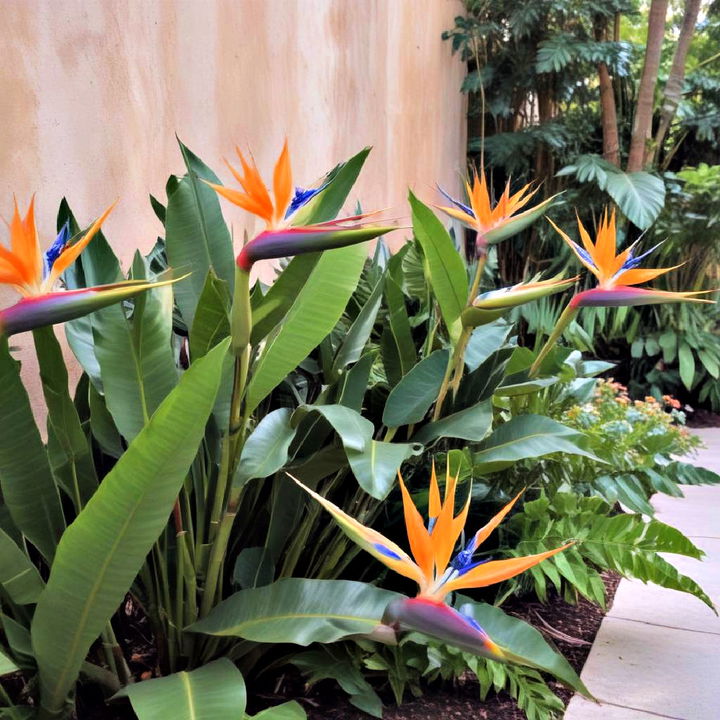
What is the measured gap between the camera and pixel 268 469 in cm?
97

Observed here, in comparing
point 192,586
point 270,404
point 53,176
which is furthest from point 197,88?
point 192,586

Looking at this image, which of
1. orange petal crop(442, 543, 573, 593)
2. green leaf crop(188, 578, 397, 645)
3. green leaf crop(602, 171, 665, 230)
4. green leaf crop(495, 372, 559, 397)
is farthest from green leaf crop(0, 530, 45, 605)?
green leaf crop(602, 171, 665, 230)

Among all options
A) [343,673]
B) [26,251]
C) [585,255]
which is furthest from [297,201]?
[343,673]

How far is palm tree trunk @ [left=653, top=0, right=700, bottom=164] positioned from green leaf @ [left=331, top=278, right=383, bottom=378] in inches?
148

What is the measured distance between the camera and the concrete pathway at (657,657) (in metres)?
1.26

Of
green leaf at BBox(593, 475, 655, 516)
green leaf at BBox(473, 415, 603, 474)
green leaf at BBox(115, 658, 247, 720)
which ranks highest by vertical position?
green leaf at BBox(473, 415, 603, 474)

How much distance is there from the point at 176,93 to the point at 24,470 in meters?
1.33

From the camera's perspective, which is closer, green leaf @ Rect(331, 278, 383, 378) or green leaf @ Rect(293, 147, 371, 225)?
green leaf @ Rect(293, 147, 371, 225)

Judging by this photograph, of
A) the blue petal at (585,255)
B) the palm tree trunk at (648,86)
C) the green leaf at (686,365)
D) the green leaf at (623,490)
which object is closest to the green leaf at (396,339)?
the blue petal at (585,255)

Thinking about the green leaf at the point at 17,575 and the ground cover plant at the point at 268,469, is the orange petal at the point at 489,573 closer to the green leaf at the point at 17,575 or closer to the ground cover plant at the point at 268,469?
the ground cover plant at the point at 268,469

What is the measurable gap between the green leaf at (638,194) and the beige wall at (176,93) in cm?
126

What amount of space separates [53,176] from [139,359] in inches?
30.2

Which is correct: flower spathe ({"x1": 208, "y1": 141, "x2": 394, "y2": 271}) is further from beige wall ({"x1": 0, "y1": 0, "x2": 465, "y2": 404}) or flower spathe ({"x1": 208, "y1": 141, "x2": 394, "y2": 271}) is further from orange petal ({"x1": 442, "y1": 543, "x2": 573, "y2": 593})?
beige wall ({"x1": 0, "y1": 0, "x2": 465, "y2": 404})

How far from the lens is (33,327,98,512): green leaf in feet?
3.26
